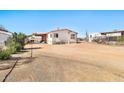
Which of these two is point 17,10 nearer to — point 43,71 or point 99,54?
point 43,71

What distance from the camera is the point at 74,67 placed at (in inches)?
183

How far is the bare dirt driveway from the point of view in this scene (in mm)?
4156

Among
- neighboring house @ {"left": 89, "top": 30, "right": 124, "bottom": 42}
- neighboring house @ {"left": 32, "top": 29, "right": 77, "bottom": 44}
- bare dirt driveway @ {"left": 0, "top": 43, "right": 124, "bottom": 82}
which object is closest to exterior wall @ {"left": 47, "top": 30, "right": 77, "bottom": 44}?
neighboring house @ {"left": 32, "top": 29, "right": 77, "bottom": 44}

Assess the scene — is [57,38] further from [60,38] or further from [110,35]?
[110,35]

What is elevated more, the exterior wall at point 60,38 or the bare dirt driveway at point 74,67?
the exterior wall at point 60,38

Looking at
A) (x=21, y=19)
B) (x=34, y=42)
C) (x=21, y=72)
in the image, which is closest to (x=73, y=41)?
(x=34, y=42)

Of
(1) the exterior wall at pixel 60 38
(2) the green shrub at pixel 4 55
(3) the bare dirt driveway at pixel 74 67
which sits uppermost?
(1) the exterior wall at pixel 60 38

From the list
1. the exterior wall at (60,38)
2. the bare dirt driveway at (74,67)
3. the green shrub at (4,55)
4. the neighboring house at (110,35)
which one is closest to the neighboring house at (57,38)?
the exterior wall at (60,38)

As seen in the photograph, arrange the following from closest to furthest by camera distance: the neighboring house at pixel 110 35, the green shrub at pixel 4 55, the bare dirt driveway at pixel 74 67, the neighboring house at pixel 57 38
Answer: the bare dirt driveway at pixel 74 67 < the green shrub at pixel 4 55 < the neighboring house at pixel 57 38 < the neighboring house at pixel 110 35

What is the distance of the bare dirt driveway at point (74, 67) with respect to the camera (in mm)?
4156

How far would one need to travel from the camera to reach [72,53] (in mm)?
5434

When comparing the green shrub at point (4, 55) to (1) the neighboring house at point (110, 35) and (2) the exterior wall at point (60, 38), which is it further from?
(1) the neighboring house at point (110, 35)

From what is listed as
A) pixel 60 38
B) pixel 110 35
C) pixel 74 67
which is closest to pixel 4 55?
pixel 60 38
